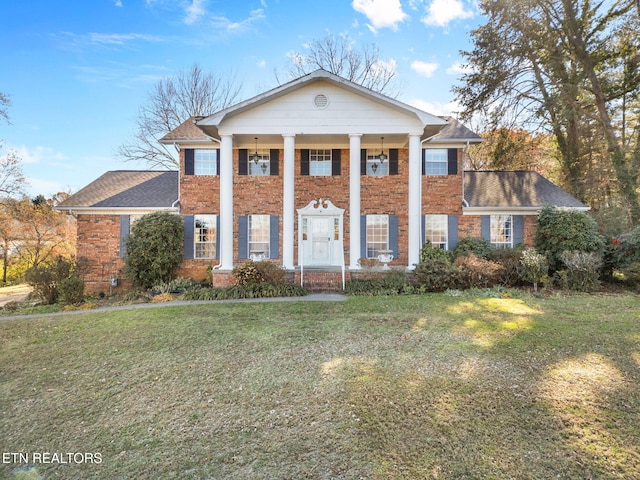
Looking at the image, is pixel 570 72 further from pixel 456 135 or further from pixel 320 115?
pixel 320 115

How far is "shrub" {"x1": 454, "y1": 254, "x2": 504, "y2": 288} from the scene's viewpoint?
10.3 m

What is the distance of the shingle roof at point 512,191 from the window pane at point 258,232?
8605 mm

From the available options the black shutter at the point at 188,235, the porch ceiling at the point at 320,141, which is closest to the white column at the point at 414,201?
the porch ceiling at the point at 320,141

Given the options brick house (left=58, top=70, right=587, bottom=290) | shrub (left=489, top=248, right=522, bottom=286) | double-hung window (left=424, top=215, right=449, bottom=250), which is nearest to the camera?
shrub (left=489, top=248, right=522, bottom=286)

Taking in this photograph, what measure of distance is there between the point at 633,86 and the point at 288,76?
1961cm

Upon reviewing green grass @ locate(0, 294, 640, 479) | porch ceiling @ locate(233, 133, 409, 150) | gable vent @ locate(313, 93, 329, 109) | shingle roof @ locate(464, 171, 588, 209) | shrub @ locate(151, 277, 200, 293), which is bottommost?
green grass @ locate(0, 294, 640, 479)

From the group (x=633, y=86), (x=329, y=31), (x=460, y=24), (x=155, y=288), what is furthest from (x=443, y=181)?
(x=329, y=31)

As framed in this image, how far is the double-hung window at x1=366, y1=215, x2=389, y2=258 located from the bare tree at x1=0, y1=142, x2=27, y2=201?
18.5 metres

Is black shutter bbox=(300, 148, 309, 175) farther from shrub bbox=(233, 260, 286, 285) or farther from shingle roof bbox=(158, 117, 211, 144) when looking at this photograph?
shrub bbox=(233, 260, 286, 285)

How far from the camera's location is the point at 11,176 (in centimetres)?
1708

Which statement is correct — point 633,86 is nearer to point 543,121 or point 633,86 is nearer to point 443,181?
point 543,121

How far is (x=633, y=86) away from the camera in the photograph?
49.8 feet

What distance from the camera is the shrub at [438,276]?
1023 centimetres

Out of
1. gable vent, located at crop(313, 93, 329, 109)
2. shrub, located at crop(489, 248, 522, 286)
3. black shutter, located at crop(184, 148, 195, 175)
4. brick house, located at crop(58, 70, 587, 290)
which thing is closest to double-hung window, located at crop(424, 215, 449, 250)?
brick house, located at crop(58, 70, 587, 290)
